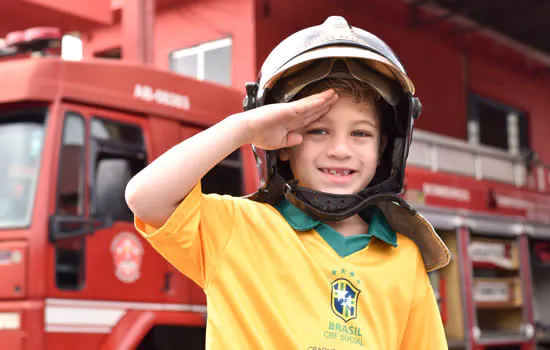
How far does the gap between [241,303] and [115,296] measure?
8.48 feet

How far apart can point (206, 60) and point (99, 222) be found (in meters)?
3.35

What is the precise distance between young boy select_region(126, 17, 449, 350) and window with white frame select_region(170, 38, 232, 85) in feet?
16.7

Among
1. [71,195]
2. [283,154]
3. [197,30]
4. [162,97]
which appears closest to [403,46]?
[197,30]

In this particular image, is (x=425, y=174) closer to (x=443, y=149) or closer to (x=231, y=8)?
(x=443, y=149)

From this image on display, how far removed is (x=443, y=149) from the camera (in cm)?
675

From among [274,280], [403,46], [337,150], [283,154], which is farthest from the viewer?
[403,46]

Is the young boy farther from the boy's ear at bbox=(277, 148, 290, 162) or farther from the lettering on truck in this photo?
the lettering on truck

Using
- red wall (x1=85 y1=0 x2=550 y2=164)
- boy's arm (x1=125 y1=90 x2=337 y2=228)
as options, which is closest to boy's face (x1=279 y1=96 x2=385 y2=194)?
boy's arm (x1=125 y1=90 x2=337 y2=228)

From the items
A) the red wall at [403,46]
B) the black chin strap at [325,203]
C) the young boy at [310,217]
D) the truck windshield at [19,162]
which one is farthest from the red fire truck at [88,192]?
the black chin strap at [325,203]

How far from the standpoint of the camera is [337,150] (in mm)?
1772

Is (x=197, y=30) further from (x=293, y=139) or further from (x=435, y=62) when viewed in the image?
(x=293, y=139)

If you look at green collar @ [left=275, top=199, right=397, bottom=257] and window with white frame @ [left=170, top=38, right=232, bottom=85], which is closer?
green collar @ [left=275, top=199, right=397, bottom=257]

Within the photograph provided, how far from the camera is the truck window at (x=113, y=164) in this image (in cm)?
411

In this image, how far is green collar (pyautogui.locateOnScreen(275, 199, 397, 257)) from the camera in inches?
69.5
